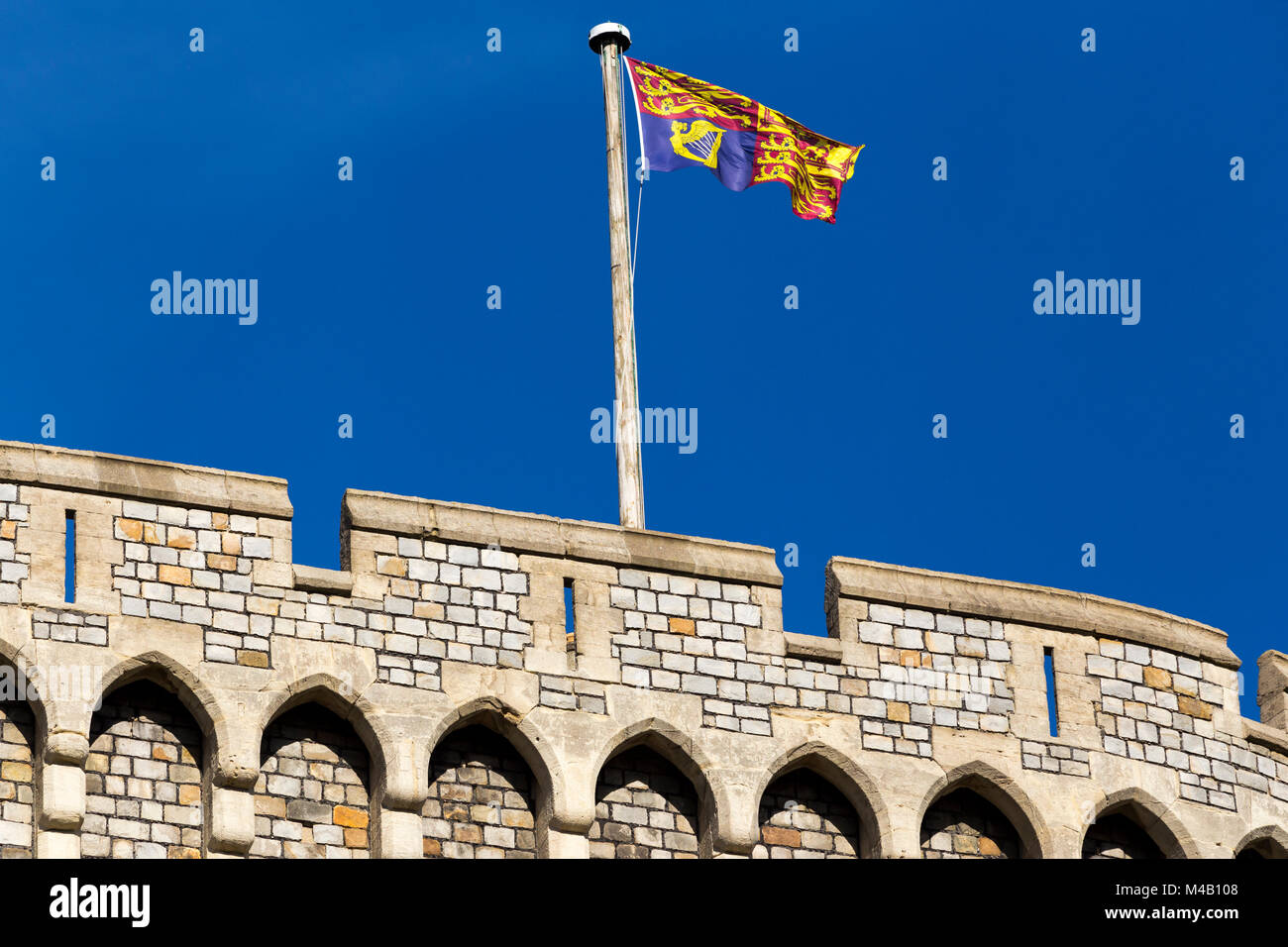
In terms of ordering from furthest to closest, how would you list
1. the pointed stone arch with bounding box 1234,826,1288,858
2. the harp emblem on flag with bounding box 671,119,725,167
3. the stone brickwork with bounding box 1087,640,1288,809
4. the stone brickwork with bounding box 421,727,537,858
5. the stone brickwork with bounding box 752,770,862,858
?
the harp emblem on flag with bounding box 671,119,725,167 < the pointed stone arch with bounding box 1234,826,1288,858 < the stone brickwork with bounding box 1087,640,1288,809 < the stone brickwork with bounding box 752,770,862,858 < the stone brickwork with bounding box 421,727,537,858

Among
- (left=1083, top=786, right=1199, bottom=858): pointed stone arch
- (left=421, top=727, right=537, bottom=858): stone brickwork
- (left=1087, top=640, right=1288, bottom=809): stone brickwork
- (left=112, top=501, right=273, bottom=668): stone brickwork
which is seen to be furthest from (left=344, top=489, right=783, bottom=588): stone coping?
(left=1083, top=786, right=1199, bottom=858): pointed stone arch

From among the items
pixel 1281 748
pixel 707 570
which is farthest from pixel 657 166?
pixel 1281 748

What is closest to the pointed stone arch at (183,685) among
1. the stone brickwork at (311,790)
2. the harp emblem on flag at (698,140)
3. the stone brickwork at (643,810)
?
the stone brickwork at (311,790)

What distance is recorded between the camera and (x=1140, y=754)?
2841 centimetres

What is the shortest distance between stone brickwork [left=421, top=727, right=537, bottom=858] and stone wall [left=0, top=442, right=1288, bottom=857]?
0.07ft

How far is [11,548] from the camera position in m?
25.7

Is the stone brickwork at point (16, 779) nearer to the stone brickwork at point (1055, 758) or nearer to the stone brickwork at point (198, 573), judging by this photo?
the stone brickwork at point (198, 573)

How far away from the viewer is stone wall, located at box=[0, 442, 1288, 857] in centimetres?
2562

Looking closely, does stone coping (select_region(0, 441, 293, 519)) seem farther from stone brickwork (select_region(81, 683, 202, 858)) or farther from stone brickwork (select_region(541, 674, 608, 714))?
stone brickwork (select_region(541, 674, 608, 714))

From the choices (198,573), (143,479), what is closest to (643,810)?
(198,573)

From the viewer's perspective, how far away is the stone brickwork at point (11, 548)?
25.5 meters

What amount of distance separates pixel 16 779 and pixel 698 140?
32.2 feet

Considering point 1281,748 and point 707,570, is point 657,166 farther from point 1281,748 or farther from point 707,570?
point 1281,748

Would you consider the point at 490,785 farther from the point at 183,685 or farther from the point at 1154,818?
the point at 1154,818
